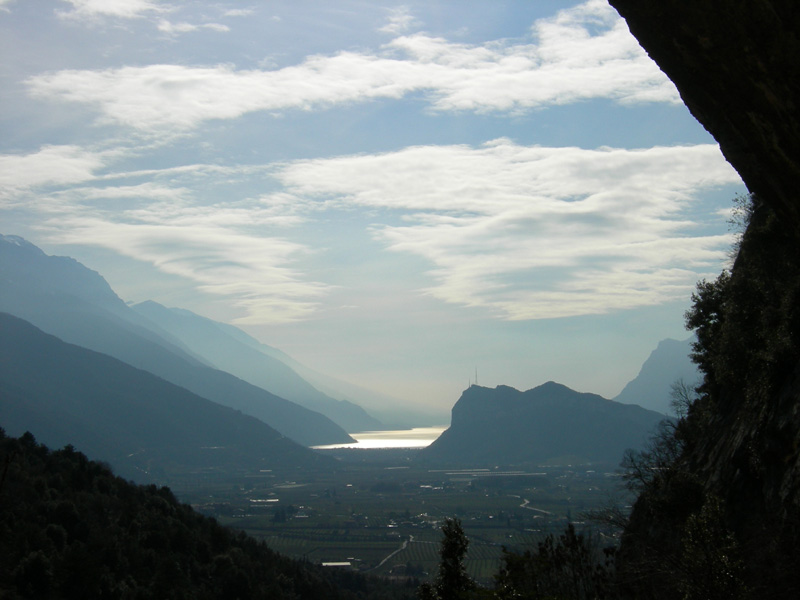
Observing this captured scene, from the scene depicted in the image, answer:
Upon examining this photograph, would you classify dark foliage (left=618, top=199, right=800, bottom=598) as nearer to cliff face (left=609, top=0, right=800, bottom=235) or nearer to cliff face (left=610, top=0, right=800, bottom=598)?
cliff face (left=610, top=0, right=800, bottom=598)

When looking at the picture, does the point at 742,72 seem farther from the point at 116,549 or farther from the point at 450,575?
the point at 116,549

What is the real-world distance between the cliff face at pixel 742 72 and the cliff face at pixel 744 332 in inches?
0.7

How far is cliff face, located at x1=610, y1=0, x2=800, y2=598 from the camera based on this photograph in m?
9.51

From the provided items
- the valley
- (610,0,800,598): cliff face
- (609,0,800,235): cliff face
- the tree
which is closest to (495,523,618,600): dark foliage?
(610,0,800,598): cliff face

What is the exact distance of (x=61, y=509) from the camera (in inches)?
1884

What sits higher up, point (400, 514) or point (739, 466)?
point (739, 466)

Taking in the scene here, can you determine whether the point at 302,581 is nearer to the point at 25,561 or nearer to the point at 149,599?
the point at 149,599

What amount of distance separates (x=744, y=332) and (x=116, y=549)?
40.6 meters

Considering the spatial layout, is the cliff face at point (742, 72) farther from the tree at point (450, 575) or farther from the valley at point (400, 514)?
the valley at point (400, 514)

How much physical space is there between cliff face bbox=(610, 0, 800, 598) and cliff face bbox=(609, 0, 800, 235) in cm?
2

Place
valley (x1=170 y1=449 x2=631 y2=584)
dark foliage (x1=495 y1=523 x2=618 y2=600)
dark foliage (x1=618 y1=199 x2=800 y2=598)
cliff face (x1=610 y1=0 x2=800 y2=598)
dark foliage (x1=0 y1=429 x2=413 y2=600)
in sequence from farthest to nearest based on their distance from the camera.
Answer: valley (x1=170 y1=449 x2=631 y2=584) → dark foliage (x1=0 y1=429 x2=413 y2=600) → dark foliage (x1=495 y1=523 x2=618 y2=600) → dark foliage (x1=618 y1=199 x2=800 y2=598) → cliff face (x1=610 y1=0 x2=800 y2=598)

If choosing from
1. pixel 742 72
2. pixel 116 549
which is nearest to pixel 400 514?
pixel 116 549

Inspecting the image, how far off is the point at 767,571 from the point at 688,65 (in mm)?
8708

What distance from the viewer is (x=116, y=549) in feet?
146
